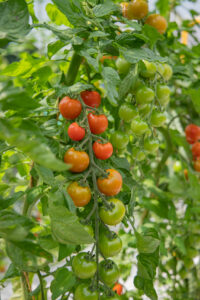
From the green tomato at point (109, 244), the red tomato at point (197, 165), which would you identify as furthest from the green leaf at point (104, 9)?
the red tomato at point (197, 165)

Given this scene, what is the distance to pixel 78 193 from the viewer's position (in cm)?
41

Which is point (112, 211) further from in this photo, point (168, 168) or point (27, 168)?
point (168, 168)

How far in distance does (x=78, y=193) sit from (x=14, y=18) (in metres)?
0.25

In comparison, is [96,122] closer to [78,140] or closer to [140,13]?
[78,140]

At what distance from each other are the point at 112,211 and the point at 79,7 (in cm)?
31

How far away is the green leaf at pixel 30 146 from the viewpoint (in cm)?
23

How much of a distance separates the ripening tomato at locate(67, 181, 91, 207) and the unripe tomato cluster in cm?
17

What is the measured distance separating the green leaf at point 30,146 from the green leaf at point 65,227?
111mm

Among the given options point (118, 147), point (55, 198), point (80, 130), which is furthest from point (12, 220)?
point (118, 147)

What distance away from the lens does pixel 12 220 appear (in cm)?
31

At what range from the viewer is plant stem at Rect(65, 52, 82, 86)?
1.66ft

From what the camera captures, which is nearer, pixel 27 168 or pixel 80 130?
pixel 80 130

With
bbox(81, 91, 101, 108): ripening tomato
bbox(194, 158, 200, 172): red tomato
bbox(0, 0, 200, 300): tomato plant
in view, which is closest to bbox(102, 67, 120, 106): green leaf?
bbox(0, 0, 200, 300): tomato plant

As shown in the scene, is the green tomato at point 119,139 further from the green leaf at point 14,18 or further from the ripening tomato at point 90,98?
the green leaf at point 14,18
